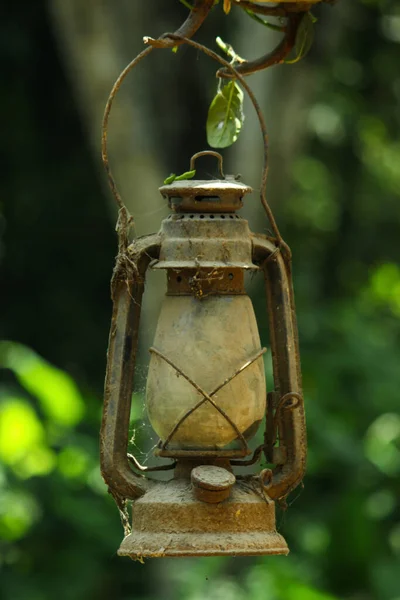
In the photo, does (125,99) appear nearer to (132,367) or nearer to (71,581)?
(71,581)

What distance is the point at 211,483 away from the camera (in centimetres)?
303

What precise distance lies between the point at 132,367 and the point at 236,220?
0.45 metres

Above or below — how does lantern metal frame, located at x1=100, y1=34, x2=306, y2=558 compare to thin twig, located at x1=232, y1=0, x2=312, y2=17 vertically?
below

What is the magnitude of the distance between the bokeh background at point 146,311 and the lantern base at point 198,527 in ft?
10.6

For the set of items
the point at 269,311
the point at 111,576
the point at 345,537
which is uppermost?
the point at 269,311

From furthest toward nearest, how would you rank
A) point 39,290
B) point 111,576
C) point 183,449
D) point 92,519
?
point 39,290 → point 111,576 → point 92,519 → point 183,449

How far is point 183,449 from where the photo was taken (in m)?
3.19

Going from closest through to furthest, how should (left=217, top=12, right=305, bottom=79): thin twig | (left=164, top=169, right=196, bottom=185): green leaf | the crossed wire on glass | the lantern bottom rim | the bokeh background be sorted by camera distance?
1. the lantern bottom rim
2. the crossed wire on glass
3. (left=164, top=169, right=196, bottom=185): green leaf
4. (left=217, top=12, right=305, bottom=79): thin twig
5. the bokeh background

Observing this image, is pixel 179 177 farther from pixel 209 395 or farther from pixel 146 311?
pixel 146 311

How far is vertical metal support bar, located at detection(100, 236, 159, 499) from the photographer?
321 cm

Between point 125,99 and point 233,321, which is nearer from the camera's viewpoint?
point 233,321

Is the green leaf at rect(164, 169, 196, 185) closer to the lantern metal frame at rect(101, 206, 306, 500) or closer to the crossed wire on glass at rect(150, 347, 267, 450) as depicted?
the lantern metal frame at rect(101, 206, 306, 500)

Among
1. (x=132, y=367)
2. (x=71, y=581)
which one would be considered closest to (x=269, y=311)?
(x=132, y=367)

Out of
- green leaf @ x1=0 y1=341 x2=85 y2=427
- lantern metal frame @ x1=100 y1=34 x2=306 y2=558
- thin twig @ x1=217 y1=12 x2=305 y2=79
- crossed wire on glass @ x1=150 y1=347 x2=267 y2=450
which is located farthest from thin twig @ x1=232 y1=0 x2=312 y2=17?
green leaf @ x1=0 y1=341 x2=85 y2=427
